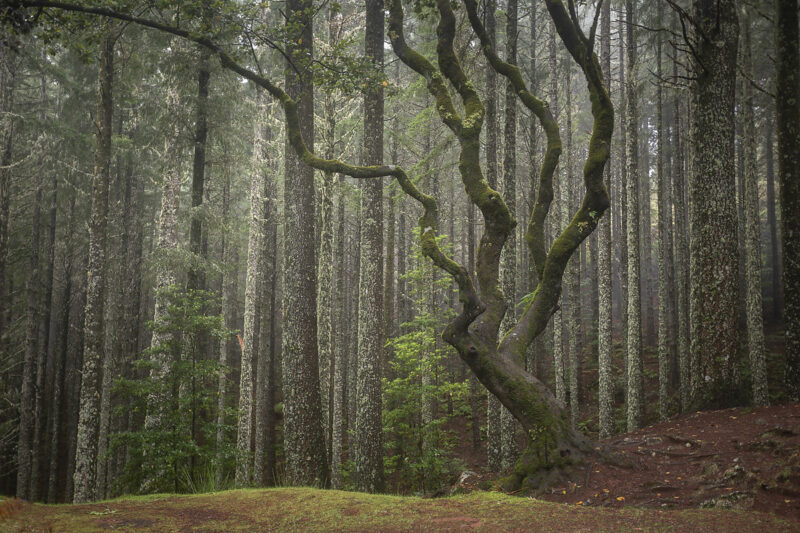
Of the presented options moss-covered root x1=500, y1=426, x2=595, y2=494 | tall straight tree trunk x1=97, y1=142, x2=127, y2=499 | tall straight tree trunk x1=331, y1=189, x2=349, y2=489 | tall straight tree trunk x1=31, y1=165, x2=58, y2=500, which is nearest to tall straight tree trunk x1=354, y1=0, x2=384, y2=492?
moss-covered root x1=500, y1=426, x2=595, y2=494

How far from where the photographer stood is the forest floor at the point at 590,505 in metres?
3.90

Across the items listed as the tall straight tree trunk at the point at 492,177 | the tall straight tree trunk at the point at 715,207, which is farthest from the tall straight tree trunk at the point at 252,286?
the tall straight tree trunk at the point at 715,207

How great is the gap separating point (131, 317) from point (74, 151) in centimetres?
709

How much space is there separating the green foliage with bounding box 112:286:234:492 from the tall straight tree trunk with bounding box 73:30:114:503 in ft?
5.27

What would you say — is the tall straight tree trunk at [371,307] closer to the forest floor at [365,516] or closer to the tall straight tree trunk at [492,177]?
the tall straight tree trunk at [492,177]

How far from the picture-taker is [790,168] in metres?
8.04

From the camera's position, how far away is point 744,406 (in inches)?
309

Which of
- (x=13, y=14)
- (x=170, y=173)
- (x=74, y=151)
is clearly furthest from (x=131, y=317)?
(x=13, y=14)

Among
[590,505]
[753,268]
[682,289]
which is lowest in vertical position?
[590,505]

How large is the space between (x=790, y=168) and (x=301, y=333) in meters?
9.22

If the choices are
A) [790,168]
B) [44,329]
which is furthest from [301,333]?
[44,329]

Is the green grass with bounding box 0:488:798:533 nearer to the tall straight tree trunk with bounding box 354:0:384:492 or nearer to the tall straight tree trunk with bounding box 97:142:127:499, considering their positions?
the tall straight tree trunk with bounding box 354:0:384:492

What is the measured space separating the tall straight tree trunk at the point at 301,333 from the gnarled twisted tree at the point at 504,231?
1201 mm

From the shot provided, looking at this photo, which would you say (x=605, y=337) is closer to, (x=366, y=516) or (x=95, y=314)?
(x=366, y=516)
